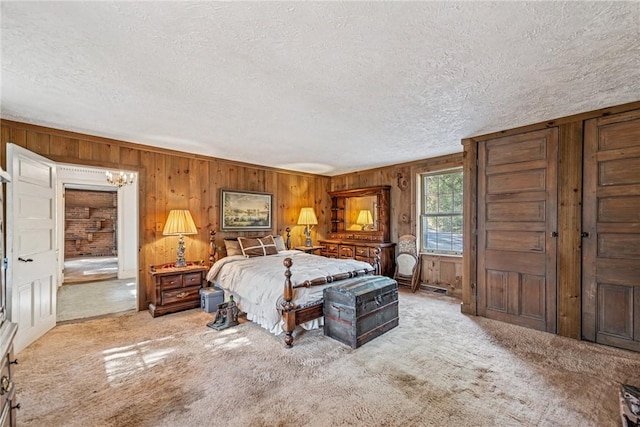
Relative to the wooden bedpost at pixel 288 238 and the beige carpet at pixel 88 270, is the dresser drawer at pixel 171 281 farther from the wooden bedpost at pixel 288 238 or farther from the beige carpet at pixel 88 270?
the beige carpet at pixel 88 270

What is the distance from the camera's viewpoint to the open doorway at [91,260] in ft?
14.3

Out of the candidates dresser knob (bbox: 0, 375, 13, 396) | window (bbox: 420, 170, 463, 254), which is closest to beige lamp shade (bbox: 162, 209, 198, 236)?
dresser knob (bbox: 0, 375, 13, 396)

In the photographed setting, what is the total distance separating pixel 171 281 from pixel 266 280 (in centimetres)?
158

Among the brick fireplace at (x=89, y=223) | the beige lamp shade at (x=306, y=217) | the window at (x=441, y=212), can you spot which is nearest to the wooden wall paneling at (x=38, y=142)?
the beige lamp shade at (x=306, y=217)

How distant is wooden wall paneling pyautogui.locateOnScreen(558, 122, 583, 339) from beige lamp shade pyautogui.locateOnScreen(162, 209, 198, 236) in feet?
15.8

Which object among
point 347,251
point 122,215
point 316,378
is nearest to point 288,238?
point 347,251

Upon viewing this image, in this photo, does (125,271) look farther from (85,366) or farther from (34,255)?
(85,366)

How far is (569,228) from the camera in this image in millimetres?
3186

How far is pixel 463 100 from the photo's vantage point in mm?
2684

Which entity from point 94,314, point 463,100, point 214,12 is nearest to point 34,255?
point 94,314

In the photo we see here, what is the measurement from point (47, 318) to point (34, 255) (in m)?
0.81

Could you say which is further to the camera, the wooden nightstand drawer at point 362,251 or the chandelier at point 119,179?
the chandelier at point 119,179

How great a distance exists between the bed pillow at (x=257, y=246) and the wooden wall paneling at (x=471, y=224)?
10.2 feet

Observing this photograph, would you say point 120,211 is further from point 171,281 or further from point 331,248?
point 331,248
